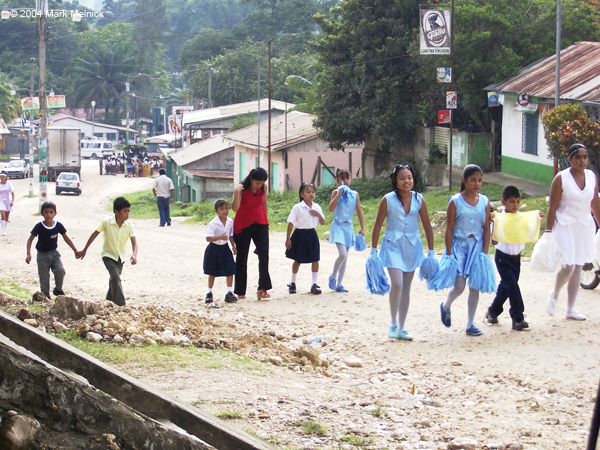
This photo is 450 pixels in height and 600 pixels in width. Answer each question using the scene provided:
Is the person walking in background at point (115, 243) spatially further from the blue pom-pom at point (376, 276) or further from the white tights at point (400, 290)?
the white tights at point (400, 290)

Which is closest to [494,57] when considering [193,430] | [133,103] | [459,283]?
[459,283]

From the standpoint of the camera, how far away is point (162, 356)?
23.0 feet

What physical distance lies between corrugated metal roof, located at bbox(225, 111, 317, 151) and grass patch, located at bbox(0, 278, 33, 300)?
2487 cm

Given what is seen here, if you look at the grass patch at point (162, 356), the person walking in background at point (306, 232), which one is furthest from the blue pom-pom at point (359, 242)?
the grass patch at point (162, 356)

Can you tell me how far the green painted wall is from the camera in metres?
24.6

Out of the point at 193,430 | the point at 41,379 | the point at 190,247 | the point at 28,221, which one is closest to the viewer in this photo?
the point at 41,379

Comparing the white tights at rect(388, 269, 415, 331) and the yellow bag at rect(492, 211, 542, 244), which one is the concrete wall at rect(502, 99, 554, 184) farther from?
the white tights at rect(388, 269, 415, 331)

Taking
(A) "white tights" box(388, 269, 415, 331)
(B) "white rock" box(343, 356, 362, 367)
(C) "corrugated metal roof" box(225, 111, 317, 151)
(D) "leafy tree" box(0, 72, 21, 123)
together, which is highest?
(D) "leafy tree" box(0, 72, 21, 123)

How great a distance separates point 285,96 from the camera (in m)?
65.6

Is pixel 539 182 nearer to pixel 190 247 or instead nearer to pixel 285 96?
pixel 190 247

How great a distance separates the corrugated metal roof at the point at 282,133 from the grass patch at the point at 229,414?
31.5 meters

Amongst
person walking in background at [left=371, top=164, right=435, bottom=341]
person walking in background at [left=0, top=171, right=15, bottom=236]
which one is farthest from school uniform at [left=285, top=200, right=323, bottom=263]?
person walking in background at [left=0, top=171, right=15, bottom=236]

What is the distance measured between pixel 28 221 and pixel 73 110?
7435 cm

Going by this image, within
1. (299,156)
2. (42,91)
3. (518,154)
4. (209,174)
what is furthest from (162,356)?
(209,174)
